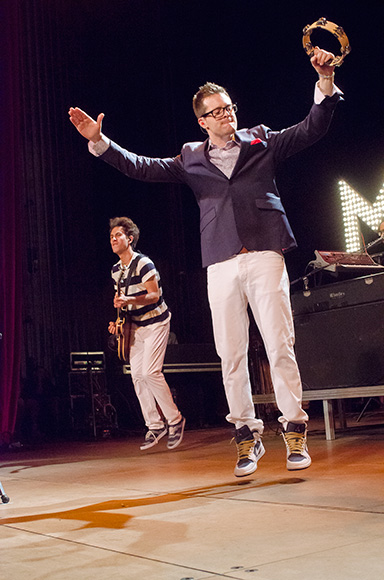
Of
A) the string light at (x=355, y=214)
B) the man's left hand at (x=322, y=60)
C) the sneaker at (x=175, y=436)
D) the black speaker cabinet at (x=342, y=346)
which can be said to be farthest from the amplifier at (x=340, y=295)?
the string light at (x=355, y=214)

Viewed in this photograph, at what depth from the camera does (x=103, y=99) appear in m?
9.57

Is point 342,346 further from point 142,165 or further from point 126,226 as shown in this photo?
point 142,165

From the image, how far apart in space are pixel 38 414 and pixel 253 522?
6.67 metres

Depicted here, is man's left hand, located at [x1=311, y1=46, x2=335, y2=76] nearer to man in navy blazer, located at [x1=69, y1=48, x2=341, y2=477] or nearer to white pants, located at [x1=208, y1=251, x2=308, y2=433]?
man in navy blazer, located at [x1=69, y1=48, x2=341, y2=477]

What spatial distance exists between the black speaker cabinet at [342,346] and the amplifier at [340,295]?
0.11ft

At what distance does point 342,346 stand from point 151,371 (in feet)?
4.68

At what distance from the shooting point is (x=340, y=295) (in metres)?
4.53

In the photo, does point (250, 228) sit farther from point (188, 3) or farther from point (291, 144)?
point (188, 3)

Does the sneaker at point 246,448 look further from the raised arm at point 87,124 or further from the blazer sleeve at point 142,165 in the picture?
the raised arm at point 87,124

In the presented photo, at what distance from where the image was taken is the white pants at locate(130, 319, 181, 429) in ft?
16.8

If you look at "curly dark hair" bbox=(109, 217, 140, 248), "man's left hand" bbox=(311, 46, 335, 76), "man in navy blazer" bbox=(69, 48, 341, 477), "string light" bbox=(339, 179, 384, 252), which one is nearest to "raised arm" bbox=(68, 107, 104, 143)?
"man in navy blazer" bbox=(69, 48, 341, 477)

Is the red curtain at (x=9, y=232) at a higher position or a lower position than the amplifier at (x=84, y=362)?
higher

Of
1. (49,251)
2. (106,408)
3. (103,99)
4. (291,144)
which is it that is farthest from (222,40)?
(291,144)

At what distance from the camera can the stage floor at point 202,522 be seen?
1.58 metres
